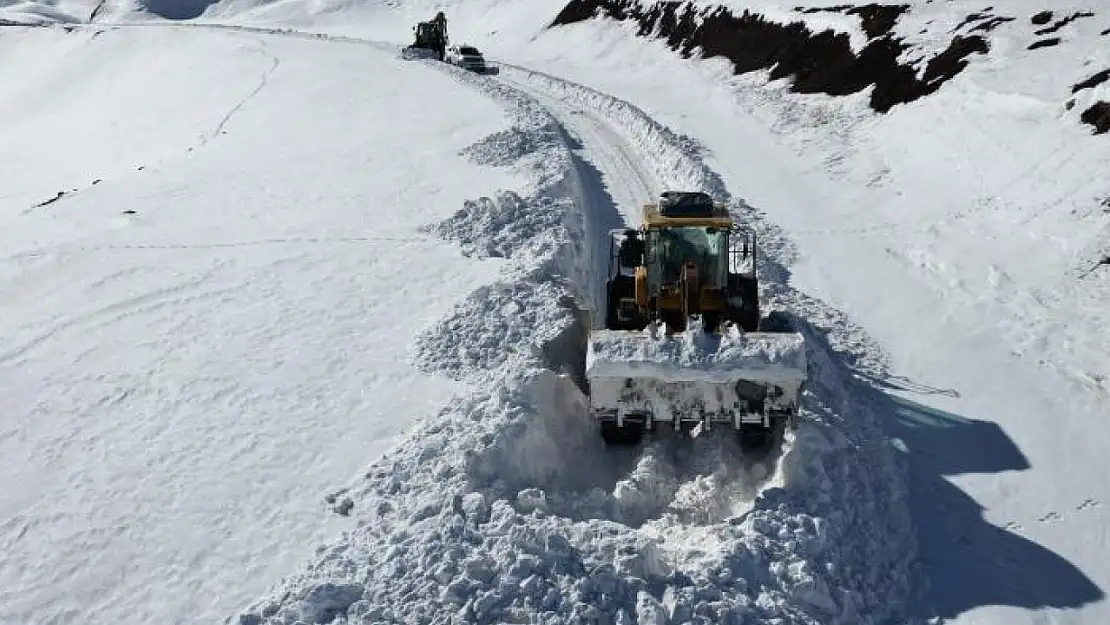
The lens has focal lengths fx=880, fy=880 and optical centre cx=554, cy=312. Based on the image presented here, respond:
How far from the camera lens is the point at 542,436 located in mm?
10305

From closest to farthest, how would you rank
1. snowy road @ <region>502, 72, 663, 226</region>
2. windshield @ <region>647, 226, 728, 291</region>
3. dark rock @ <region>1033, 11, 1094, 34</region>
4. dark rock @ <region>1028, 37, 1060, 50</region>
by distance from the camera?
windshield @ <region>647, 226, 728, 291</region>, snowy road @ <region>502, 72, 663, 226</region>, dark rock @ <region>1028, 37, 1060, 50</region>, dark rock @ <region>1033, 11, 1094, 34</region>

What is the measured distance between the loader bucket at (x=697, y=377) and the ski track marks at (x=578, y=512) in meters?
0.50

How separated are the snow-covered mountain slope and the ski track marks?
77 centimetres

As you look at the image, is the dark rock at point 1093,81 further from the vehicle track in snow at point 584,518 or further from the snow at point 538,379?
the vehicle track in snow at point 584,518

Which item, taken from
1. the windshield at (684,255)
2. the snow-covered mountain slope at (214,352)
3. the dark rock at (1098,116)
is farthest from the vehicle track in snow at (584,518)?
the dark rock at (1098,116)

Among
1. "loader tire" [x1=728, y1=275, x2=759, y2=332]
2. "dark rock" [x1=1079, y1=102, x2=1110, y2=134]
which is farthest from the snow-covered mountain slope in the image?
"dark rock" [x1=1079, y1=102, x2=1110, y2=134]

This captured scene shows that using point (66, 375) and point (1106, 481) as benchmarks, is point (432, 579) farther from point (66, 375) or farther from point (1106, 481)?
point (1106, 481)

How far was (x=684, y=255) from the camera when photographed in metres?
12.1

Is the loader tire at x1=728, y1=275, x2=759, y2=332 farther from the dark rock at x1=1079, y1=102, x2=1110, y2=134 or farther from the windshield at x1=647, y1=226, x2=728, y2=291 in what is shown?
the dark rock at x1=1079, y1=102, x2=1110, y2=134

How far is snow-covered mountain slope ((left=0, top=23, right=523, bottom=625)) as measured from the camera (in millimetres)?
8938

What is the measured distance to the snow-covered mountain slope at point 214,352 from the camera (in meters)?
8.94

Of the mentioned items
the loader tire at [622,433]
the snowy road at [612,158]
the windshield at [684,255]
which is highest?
the windshield at [684,255]

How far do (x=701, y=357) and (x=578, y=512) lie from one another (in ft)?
7.57

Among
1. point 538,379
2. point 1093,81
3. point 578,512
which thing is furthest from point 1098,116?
point 578,512
